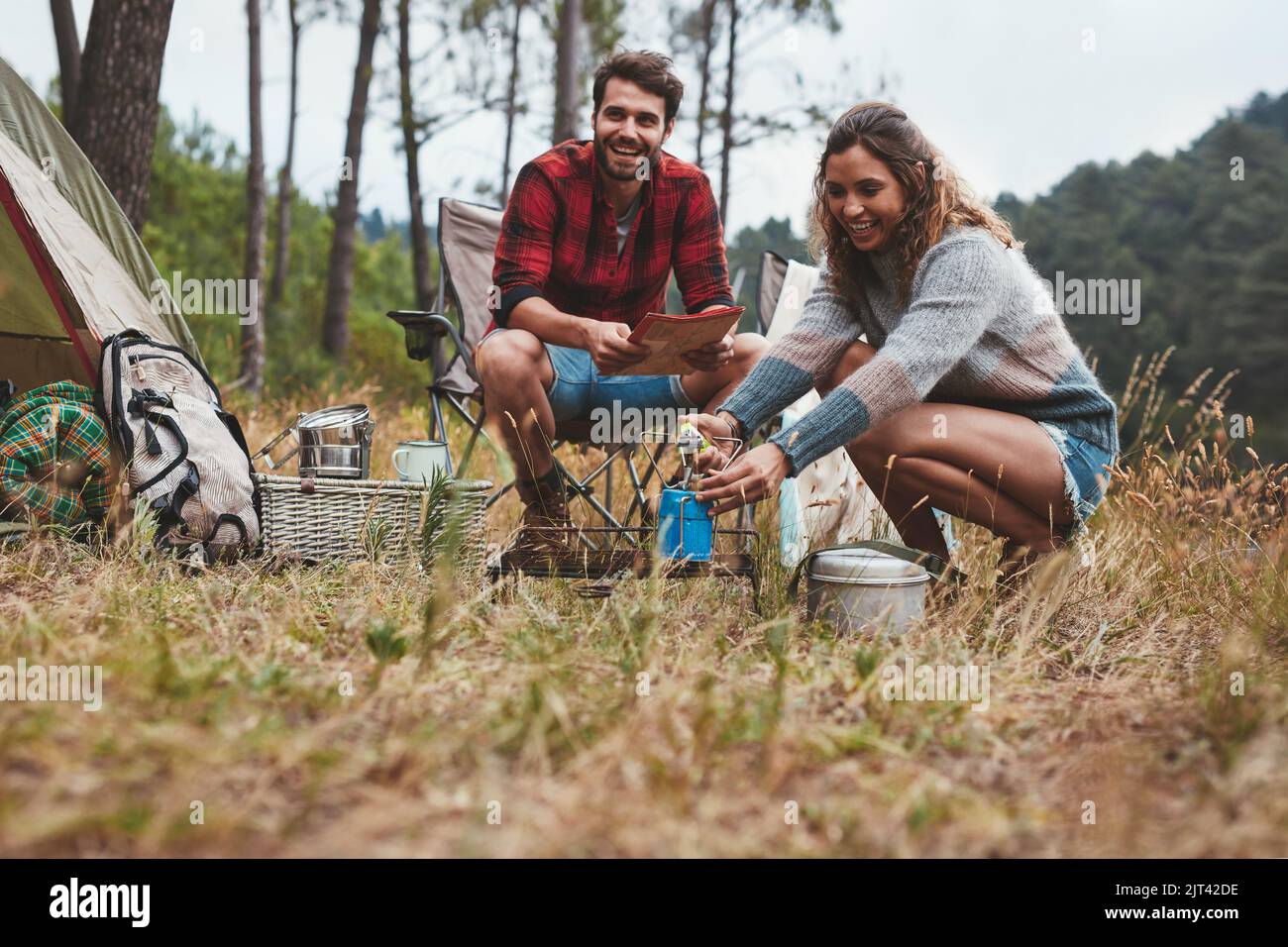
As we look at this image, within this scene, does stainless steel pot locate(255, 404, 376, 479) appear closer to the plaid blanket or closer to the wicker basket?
the wicker basket

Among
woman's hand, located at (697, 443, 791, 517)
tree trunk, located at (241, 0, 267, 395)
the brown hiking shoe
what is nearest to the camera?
woman's hand, located at (697, 443, 791, 517)

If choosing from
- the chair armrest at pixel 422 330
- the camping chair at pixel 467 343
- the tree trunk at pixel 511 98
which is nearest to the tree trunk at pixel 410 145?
the tree trunk at pixel 511 98

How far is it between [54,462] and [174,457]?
256mm

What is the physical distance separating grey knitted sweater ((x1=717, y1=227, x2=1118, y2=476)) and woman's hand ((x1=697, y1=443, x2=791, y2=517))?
3 centimetres

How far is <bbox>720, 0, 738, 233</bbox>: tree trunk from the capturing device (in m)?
9.11

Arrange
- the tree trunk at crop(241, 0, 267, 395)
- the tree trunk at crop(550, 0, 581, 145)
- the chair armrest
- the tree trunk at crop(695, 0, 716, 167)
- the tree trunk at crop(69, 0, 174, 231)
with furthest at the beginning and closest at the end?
the tree trunk at crop(695, 0, 716, 167), the tree trunk at crop(241, 0, 267, 395), the tree trunk at crop(550, 0, 581, 145), the tree trunk at crop(69, 0, 174, 231), the chair armrest

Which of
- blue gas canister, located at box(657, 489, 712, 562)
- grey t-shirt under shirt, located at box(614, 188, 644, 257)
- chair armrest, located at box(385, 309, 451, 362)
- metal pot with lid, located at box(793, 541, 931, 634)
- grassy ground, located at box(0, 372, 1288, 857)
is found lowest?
grassy ground, located at box(0, 372, 1288, 857)

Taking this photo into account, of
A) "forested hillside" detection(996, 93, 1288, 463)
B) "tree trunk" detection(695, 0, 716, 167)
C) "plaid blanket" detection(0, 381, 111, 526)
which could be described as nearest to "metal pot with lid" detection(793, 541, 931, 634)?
"plaid blanket" detection(0, 381, 111, 526)

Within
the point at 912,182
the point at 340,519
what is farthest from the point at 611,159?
the point at 340,519

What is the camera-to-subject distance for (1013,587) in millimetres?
2104

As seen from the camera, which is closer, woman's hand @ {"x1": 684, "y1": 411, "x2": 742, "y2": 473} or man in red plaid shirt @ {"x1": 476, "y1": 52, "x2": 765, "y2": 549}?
woman's hand @ {"x1": 684, "y1": 411, "x2": 742, "y2": 473}
